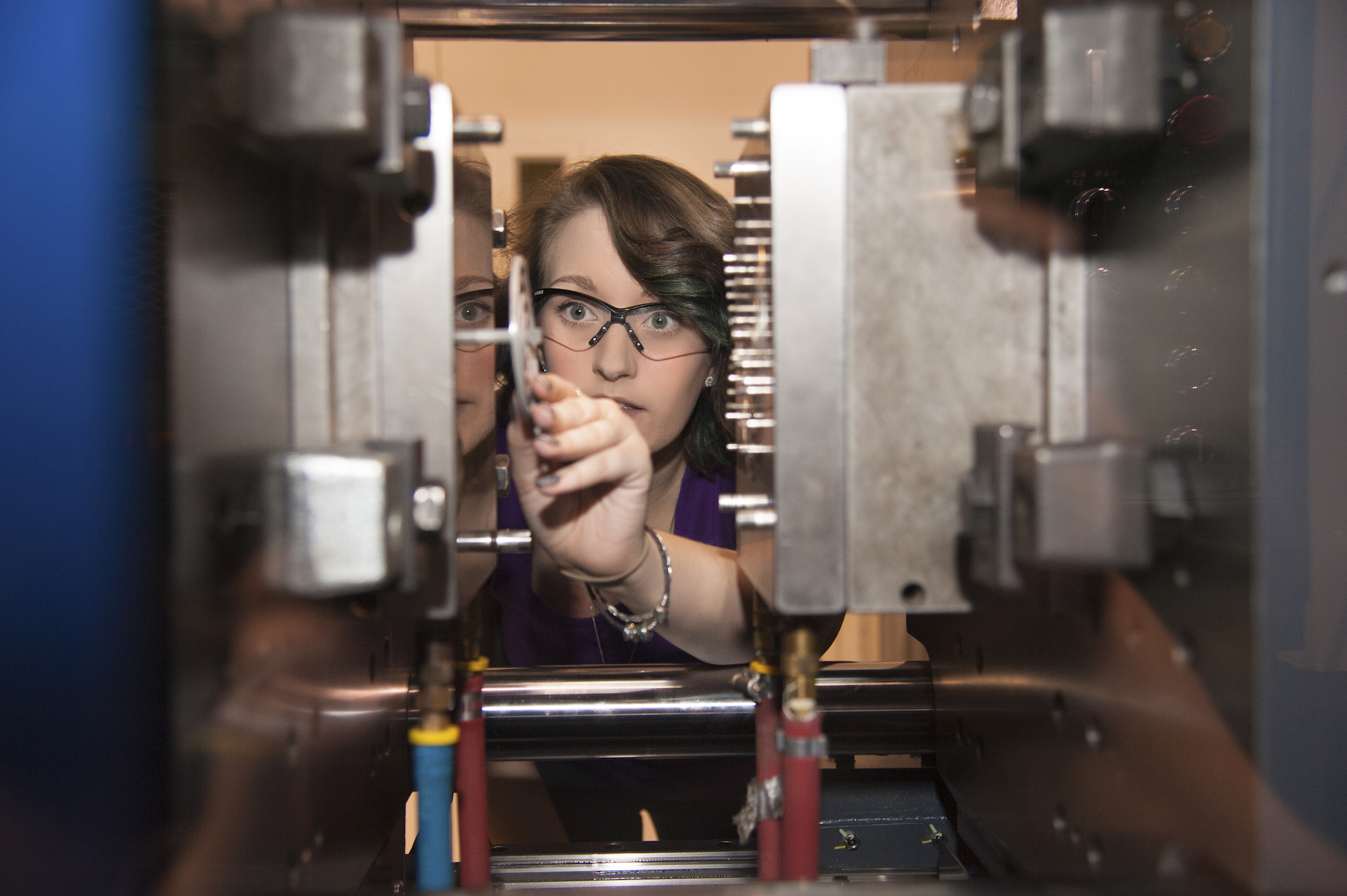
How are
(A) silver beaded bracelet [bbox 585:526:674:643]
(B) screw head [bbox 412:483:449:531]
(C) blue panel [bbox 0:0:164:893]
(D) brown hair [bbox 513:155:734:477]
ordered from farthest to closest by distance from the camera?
(D) brown hair [bbox 513:155:734:477], (A) silver beaded bracelet [bbox 585:526:674:643], (B) screw head [bbox 412:483:449:531], (C) blue panel [bbox 0:0:164:893]

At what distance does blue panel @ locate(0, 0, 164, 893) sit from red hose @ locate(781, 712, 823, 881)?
0.34m

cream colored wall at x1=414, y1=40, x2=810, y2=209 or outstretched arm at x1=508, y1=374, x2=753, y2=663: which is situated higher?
cream colored wall at x1=414, y1=40, x2=810, y2=209

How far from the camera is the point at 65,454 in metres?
0.29

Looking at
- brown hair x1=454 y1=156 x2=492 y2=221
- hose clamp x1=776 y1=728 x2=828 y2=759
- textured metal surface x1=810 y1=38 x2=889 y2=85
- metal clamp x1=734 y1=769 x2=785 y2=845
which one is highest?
textured metal surface x1=810 y1=38 x2=889 y2=85

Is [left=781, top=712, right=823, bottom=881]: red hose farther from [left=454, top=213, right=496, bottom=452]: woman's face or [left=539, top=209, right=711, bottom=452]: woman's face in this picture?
[left=539, top=209, right=711, bottom=452]: woman's face

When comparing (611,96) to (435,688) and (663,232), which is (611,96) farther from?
(435,688)

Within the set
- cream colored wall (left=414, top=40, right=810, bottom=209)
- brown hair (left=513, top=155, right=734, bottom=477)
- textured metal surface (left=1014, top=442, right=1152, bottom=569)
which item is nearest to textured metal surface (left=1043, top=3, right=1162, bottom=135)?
textured metal surface (left=1014, top=442, right=1152, bottom=569)

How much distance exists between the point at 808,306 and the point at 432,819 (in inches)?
14.5

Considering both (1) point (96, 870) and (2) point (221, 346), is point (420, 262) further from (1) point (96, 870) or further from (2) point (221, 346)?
(1) point (96, 870)

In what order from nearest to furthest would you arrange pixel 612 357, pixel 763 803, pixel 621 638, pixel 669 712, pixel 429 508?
pixel 429 508 → pixel 763 803 → pixel 669 712 → pixel 612 357 → pixel 621 638

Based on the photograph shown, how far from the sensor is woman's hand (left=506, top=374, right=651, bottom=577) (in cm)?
57

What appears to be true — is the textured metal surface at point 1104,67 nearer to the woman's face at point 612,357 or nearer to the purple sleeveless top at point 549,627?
the woman's face at point 612,357

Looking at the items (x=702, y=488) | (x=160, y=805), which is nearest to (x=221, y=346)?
(x=160, y=805)

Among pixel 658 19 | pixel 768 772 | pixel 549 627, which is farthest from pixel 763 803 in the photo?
pixel 549 627
